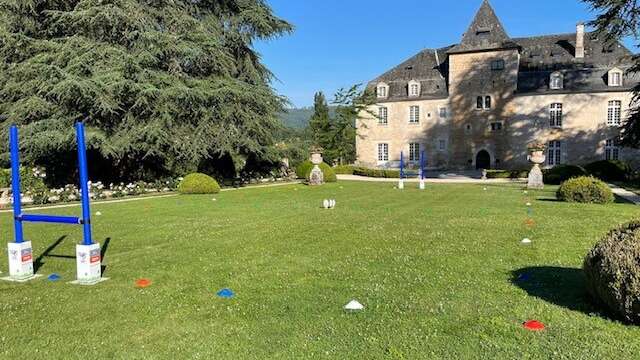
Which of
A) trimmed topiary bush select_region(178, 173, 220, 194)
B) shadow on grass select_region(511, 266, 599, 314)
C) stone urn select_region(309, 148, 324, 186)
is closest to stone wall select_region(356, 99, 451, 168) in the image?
stone urn select_region(309, 148, 324, 186)

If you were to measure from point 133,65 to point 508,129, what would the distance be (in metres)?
30.9

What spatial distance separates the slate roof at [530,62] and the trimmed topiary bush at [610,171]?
34.8ft

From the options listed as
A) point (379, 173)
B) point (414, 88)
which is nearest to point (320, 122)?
point (414, 88)

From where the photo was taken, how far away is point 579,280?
552 centimetres

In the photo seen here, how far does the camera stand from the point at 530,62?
4012 cm

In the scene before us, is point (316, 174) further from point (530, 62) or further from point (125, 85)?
point (530, 62)

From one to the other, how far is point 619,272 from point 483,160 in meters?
39.3

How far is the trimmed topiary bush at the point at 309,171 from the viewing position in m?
26.4

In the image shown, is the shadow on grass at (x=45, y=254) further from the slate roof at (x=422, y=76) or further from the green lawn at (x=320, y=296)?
the slate roof at (x=422, y=76)

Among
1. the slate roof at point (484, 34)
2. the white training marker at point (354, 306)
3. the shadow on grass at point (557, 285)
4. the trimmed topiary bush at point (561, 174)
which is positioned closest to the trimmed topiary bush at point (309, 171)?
the trimmed topiary bush at point (561, 174)

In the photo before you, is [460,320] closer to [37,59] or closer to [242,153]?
[37,59]

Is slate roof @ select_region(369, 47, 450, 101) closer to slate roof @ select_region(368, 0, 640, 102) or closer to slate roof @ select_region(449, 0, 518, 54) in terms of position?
slate roof @ select_region(368, 0, 640, 102)

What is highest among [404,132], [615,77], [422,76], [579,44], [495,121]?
[579,44]

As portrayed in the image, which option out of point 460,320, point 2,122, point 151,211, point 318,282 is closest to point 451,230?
point 318,282
